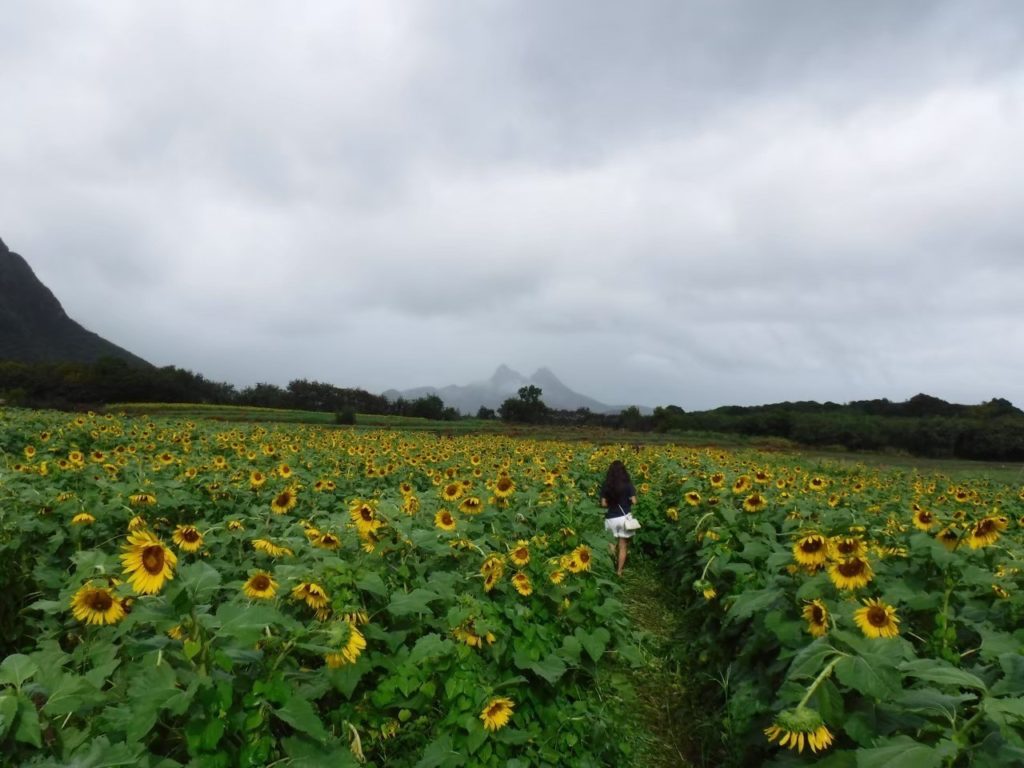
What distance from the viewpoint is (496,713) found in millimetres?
2826

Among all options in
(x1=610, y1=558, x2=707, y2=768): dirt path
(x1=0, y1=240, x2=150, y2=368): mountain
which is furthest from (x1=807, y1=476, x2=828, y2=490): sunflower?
(x1=0, y1=240, x2=150, y2=368): mountain

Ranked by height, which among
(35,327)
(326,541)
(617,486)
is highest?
(35,327)

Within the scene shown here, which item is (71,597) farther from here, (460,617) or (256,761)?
(460,617)

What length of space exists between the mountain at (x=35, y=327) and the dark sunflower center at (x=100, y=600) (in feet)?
300

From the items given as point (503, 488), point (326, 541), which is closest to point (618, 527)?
point (503, 488)

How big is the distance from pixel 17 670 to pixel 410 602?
4.74ft

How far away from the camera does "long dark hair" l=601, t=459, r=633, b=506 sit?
8492 mm

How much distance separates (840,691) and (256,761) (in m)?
2.10

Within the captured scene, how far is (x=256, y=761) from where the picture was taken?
183 centimetres

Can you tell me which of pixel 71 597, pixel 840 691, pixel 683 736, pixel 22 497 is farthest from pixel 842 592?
pixel 22 497

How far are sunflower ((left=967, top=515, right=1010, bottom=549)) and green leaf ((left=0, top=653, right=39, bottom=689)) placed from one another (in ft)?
13.9

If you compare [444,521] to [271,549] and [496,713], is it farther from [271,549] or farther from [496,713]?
[496,713]

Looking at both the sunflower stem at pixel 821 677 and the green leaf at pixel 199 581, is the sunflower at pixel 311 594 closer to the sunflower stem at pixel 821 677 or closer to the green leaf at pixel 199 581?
the green leaf at pixel 199 581

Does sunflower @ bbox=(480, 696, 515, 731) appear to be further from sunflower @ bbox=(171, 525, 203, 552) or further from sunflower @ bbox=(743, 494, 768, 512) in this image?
sunflower @ bbox=(743, 494, 768, 512)
